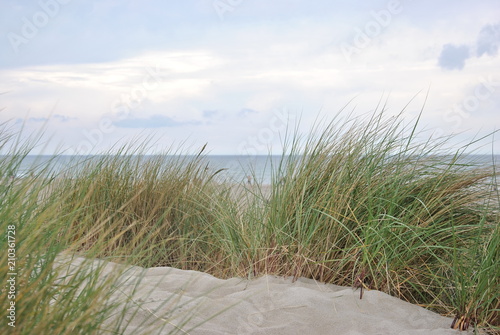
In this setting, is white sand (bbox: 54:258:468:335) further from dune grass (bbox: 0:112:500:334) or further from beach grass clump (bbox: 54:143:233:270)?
beach grass clump (bbox: 54:143:233:270)

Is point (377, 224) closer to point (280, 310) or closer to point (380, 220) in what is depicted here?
point (380, 220)

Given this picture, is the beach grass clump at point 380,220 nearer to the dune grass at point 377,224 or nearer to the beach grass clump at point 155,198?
the dune grass at point 377,224

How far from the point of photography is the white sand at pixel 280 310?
239cm

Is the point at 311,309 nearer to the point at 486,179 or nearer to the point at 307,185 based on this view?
the point at 307,185

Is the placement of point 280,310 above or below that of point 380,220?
below

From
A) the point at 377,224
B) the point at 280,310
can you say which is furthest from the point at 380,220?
the point at 280,310

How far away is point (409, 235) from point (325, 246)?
507 millimetres

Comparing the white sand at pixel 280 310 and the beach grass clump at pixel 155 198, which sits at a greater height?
the beach grass clump at pixel 155 198

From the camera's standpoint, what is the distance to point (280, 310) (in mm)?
2600

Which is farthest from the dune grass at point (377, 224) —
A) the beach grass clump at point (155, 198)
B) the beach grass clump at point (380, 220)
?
the beach grass clump at point (155, 198)

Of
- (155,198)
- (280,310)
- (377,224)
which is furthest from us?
(155,198)

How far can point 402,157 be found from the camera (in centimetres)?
352

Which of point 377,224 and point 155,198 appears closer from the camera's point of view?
point 377,224

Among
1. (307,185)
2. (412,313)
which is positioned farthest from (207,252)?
(412,313)
